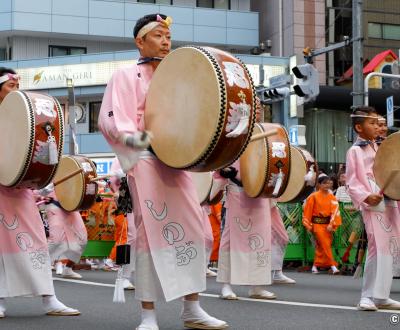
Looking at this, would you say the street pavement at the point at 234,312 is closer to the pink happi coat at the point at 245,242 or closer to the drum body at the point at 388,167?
the pink happi coat at the point at 245,242

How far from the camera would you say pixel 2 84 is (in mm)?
6461

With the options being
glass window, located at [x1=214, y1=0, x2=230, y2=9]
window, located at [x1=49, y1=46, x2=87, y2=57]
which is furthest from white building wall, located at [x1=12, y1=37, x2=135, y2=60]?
glass window, located at [x1=214, y1=0, x2=230, y2=9]

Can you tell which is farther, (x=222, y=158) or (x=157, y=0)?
(x=157, y=0)

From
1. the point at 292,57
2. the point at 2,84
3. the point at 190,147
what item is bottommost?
the point at 190,147

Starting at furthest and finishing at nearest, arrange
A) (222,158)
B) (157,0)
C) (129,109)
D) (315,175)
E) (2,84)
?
(157,0) → (315,175) → (2,84) → (129,109) → (222,158)

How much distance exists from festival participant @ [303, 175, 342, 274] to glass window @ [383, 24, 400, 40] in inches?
730

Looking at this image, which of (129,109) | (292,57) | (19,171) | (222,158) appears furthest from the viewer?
(292,57)

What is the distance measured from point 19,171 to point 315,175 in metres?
4.43

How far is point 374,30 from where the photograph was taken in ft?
98.6

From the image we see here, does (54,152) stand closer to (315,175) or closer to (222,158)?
(222,158)

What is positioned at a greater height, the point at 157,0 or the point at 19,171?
the point at 157,0

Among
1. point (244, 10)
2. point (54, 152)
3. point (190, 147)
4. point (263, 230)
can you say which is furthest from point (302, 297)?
point (244, 10)

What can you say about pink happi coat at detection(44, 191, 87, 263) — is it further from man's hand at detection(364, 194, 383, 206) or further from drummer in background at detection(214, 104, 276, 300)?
man's hand at detection(364, 194, 383, 206)

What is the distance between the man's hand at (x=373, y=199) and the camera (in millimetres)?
6246
